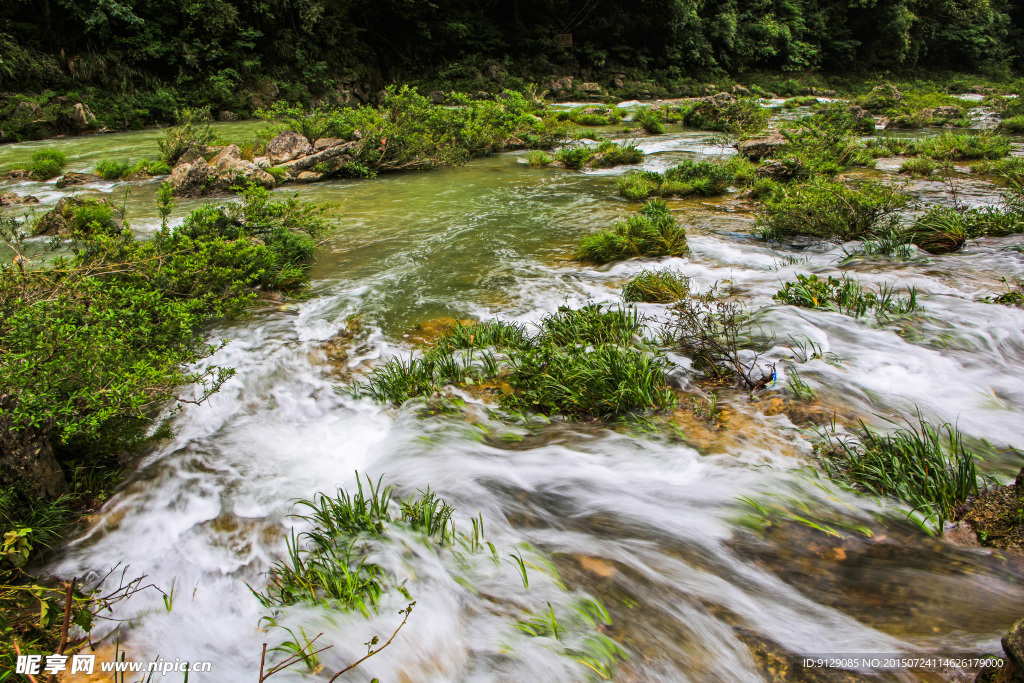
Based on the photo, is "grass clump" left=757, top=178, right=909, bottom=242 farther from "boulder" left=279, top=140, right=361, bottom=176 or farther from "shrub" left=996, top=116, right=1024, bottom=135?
"shrub" left=996, top=116, right=1024, bottom=135

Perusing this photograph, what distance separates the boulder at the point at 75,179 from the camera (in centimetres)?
A: 1150

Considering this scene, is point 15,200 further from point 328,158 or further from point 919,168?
point 919,168

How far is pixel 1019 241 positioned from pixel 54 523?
10.4 metres

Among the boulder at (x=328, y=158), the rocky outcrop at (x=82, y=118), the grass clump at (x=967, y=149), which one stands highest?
the rocky outcrop at (x=82, y=118)

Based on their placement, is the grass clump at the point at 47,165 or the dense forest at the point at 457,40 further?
the dense forest at the point at 457,40

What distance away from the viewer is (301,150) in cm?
1268

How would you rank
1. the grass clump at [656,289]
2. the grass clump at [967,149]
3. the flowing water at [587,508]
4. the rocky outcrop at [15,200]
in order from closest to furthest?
the flowing water at [587,508], the grass clump at [656,289], the rocky outcrop at [15,200], the grass clump at [967,149]

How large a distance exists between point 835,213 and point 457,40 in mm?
29355

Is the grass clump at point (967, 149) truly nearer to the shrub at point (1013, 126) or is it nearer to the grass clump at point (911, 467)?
the shrub at point (1013, 126)

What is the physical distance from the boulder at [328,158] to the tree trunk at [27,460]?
1000 cm

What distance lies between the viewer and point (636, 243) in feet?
24.5

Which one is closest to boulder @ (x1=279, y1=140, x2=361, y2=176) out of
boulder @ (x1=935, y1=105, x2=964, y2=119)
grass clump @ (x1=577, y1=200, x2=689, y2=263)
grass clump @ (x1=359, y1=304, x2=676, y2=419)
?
grass clump @ (x1=577, y1=200, x2=689, y2=263)

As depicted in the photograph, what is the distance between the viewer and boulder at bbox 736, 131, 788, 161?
1265 cm

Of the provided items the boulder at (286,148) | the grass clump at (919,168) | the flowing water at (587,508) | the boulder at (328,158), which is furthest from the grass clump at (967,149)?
the boulder at (286,148)
